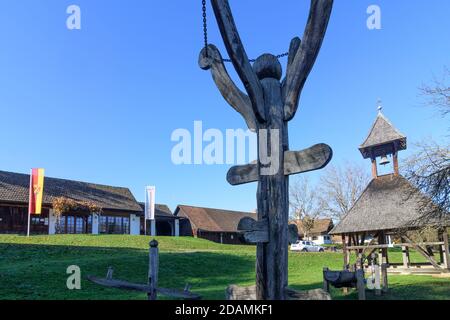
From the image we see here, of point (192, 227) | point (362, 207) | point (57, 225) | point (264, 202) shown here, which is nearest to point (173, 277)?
point (362, 207)

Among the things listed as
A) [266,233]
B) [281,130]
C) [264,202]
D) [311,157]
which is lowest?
[266,233]

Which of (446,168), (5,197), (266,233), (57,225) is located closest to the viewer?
(266,233)

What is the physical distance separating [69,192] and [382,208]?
32104mm

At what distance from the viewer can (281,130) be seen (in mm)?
4180

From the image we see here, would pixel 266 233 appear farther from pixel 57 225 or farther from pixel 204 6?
pixel 57 225

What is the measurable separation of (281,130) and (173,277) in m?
15.2

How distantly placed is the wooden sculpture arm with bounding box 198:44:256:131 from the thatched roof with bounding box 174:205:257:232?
147ft

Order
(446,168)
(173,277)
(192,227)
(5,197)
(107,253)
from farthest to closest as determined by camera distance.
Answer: (192,227) < (5,197) < (107,253) < (173,277) < (446,168)

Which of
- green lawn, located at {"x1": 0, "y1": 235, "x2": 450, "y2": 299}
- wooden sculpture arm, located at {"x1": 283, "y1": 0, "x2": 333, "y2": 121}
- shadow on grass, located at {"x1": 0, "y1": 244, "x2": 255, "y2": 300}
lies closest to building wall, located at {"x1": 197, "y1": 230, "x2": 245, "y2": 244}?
green lawn, located at {"x1": 0, "y1": 235, "x2": 450, "y2": 299}

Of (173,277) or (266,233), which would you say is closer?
(266,233)

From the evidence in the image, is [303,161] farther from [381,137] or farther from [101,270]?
[381,137]

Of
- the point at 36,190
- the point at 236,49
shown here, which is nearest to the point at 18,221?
the point at 36,190

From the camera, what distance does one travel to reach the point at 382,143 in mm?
23969

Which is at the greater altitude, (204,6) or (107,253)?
(204,6)
